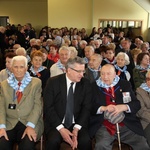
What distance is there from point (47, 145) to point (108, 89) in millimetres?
946

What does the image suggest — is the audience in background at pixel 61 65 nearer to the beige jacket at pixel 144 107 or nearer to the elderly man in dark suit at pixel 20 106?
the elderly man in dark suit at pixel 20 106

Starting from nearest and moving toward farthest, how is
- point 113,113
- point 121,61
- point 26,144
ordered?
point 26,144
point 113,113
point 121,61

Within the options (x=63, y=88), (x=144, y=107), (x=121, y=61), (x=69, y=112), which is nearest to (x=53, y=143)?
(x=69, y=112)

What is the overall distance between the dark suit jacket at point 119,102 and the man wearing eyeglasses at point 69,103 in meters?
0.08

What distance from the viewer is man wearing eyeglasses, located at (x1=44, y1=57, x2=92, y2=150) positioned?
2.63 meters

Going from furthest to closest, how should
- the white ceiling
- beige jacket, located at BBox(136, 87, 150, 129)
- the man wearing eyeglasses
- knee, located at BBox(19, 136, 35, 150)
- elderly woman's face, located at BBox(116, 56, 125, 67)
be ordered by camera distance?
the white ceiling < elderly woman's face, located at BBox(116, 56, 125, 67) < beige jacket, located at BBox(136, 87, 150, 129) < the man wearing eyeglasses < knee, located at BBox(19, 136, 35, 150)

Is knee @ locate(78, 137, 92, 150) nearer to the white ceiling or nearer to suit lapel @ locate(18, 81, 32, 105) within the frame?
suit lapel @ locate(18, 81, 32, 105)

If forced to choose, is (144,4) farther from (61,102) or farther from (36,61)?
(61,102)

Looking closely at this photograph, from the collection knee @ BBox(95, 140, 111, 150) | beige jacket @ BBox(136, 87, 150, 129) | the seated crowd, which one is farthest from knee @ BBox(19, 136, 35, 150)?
beige jacket @ BBox(136, 87, 150, 129)

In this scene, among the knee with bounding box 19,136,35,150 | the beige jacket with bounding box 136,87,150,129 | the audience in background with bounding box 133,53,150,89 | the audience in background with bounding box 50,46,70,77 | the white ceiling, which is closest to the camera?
the knee with bounding box 19,136,35,150

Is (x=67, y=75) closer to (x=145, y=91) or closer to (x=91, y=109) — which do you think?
(x=91, y=109)

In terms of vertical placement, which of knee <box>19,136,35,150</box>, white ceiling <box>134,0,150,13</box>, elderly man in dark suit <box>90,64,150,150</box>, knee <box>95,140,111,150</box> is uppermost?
white ceiling <box>134,0,150,13</box>

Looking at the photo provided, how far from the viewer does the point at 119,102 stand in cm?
280

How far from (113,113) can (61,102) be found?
1.97 ft
